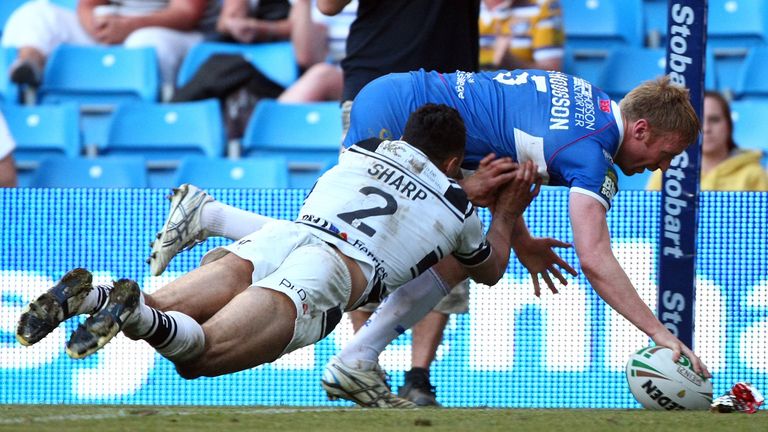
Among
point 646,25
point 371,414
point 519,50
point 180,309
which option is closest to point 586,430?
point 371,414

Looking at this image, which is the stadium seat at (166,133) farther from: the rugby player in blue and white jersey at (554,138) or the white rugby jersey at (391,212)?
the white rugby jersey at (391,212)

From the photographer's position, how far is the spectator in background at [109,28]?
28.3 feet

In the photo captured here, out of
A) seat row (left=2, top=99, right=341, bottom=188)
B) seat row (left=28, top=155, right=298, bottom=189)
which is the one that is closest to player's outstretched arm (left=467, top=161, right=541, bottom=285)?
seat row (left=28, top=155, right=298, bottom=189)

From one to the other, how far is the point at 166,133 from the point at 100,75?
88cm

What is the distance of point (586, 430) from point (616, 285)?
93 centimetres

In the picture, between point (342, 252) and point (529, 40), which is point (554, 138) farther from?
point (529, 40)

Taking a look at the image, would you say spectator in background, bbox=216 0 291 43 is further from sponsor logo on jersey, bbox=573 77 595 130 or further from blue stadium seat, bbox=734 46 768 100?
sponsor logo on jersey, bbox=573 77 595 130

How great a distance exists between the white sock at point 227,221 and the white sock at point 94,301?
3.57ft

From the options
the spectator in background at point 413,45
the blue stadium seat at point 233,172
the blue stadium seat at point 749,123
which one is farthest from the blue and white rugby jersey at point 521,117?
the blue stadium seat at point 749,123

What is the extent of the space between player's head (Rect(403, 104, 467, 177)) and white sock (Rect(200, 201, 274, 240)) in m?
0.76

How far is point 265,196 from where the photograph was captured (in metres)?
6.00

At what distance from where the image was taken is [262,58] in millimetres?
8445

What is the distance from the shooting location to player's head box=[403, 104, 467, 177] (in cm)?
454

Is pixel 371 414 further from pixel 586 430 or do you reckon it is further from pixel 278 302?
pixel 586 430
